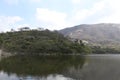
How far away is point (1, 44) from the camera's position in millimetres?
126438

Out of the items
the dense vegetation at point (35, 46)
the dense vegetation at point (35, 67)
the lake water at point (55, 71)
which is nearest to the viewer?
the lake water at point (55, 71)

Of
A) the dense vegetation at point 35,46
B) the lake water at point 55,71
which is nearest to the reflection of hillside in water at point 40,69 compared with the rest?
the lake water at point 55,71

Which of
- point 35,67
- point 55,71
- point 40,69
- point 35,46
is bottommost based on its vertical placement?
point 55,71

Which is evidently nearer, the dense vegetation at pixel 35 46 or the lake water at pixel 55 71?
the lake water at pixel 55 71

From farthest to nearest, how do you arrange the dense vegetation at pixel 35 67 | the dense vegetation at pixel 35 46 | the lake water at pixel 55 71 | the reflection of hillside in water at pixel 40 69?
the dense vegetation at pixel 35 46
the dense vegetation at pixel 35 67
the reflection of hillside in water at pixel 40 69
the lake water at pixel 55 71

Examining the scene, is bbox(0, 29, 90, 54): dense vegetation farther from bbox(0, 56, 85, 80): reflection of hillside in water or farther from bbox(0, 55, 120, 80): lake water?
bbox(0, 55, 120, 80): lake water

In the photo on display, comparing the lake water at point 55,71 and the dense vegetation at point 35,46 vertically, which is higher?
the dense vegetation at point 35,46

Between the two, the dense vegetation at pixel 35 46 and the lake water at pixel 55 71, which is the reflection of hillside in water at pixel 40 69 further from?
the dense vegetation at pixel 35 46

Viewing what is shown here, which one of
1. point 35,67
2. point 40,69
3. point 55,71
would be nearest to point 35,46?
point 35,67

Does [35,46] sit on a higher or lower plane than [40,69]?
higher

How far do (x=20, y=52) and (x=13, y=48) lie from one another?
4.25 meters

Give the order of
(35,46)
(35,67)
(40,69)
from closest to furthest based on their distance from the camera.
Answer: (40,69)
(35,67)
(35,46)

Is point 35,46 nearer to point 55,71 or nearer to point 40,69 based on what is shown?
point 40,69

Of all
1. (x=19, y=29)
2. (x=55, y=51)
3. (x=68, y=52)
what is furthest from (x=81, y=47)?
(x=19, y=29)
